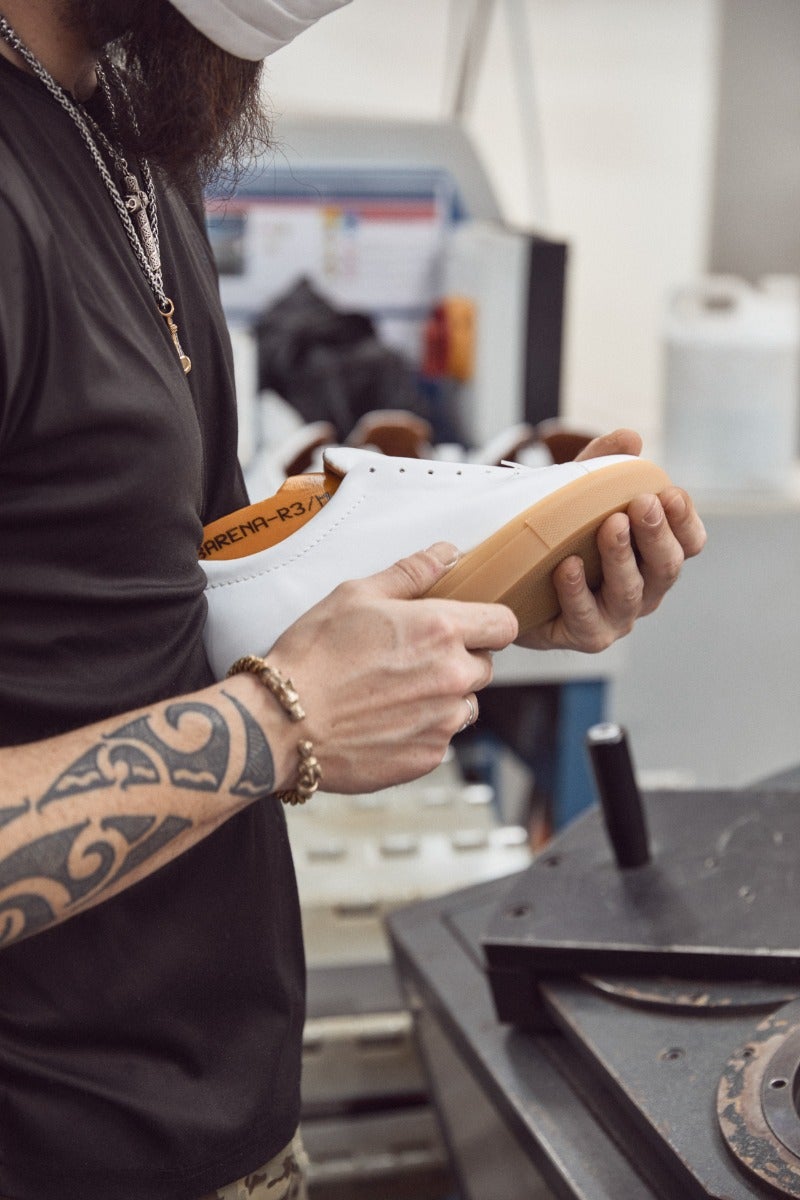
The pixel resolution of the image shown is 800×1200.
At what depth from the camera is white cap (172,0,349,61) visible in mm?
619

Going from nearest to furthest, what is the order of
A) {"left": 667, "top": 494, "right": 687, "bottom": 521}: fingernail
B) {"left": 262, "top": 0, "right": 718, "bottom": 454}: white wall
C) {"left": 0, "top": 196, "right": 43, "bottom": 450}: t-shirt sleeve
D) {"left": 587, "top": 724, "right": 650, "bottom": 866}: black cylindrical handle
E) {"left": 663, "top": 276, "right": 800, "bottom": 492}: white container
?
{"left": 0, "top": 196, "right": 43, "bottom": 450}: t-shirt sleeve, {"left": 667, "top": 494, "right": 687, "bottom": 521}: fingernail, {"left": 587, "top": 724, "right": 650, "bottom": 866}: black cylindrical handle, {"left": 663, "top": 276, "right": 800, "bottom": 492}: white container, {"left": 262, "top": 0, "right": 718, "bottom": 454}: white wall

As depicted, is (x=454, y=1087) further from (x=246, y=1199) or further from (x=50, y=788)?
(x=50, y=788)

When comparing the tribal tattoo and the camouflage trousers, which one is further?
the camouflage trousers

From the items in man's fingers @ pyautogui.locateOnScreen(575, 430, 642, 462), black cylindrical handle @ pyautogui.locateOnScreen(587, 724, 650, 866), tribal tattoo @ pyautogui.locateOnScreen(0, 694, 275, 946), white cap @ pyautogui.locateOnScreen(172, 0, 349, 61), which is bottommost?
black cylindrical handle @ pyautogui.locateOnScreen(587, 724, 650, 866)

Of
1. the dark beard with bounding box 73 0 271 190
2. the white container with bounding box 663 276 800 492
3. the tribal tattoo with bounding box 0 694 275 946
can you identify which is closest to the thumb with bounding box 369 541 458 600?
the tribal tattoo with bounding box 0 694 275 946

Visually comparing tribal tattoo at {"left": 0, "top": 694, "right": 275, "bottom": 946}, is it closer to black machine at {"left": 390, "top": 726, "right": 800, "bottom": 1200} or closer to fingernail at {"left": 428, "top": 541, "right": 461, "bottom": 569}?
fingernail at {"left": 428, "top": 541, "right": 461, "bottom": 569}

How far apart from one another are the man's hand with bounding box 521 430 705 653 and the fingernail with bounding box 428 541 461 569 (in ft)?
0.25

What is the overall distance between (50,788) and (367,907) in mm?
952

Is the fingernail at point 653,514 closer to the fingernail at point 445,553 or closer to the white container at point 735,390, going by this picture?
the fingernail at point 445,553

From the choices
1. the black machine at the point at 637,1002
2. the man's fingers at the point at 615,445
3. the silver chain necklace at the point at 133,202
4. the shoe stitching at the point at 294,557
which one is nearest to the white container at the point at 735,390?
the black machine at the point at 637,1002

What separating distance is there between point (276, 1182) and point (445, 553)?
1.19ft

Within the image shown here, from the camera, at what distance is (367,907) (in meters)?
1.47

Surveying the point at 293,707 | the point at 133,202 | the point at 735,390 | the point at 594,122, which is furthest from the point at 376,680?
the point at 594,122

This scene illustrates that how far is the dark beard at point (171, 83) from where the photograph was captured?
0.62m
